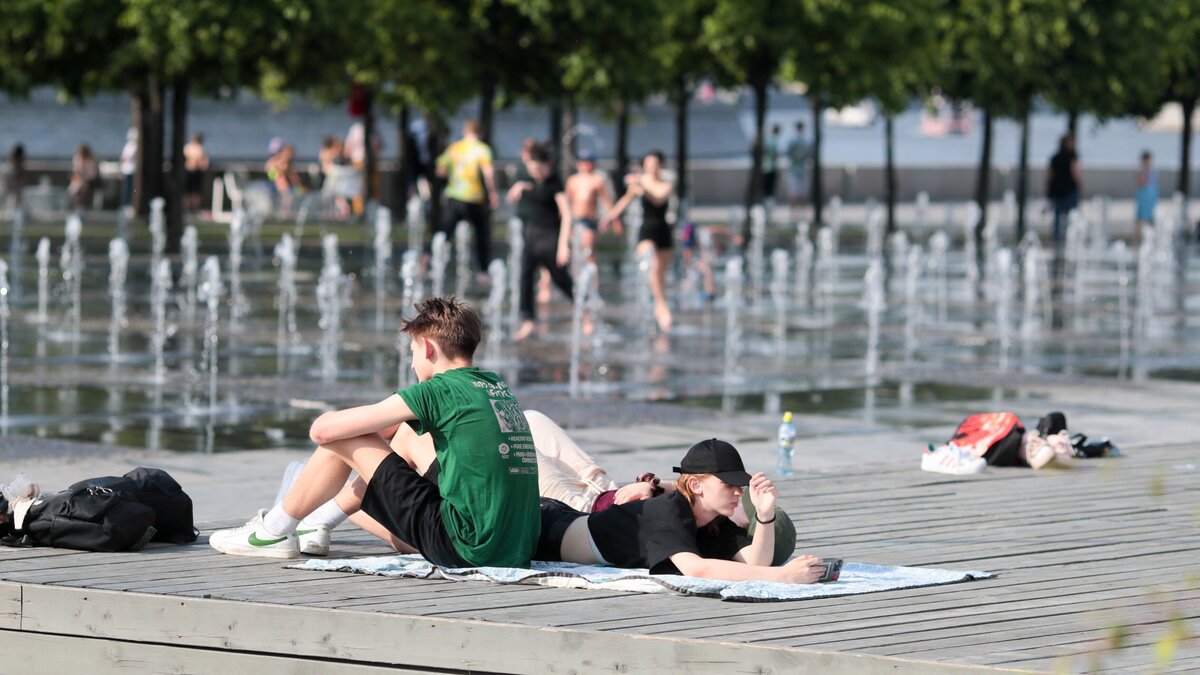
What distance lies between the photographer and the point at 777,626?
654 cm

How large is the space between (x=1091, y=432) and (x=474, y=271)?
47.3ft

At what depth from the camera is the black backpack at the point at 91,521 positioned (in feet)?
25.3

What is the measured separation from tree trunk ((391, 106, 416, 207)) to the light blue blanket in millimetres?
29057

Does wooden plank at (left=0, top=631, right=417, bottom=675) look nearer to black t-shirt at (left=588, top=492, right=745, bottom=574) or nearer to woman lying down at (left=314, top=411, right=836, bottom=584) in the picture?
woman lying down at (left=314, top=411, right=836, bottom=584)

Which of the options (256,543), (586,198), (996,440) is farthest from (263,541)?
(586,198)

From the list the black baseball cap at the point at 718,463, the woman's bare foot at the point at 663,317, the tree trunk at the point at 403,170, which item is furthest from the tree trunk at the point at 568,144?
the black baseball cap at the point at 718,463

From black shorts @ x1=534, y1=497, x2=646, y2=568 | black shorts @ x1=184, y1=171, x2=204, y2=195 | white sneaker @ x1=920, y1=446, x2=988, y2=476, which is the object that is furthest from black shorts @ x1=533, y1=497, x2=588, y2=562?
black shorts @ x1=184, y1=171, x2=204, y2=195

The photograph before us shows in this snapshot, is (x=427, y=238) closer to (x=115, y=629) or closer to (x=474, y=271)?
(x=474, y=271)

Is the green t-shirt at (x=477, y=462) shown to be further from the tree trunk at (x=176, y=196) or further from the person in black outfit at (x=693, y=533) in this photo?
the tree trunk at (x=176, y=196)

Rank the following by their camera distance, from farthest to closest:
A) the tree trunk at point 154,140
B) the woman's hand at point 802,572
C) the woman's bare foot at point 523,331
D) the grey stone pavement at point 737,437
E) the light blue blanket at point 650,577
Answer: the tree trunk at point 154,140
the woman's bare foot at point 523,331
the grey stone pavement at point 737,437
the woman's hand at point 802,572
the light blue blanket at point 650,577

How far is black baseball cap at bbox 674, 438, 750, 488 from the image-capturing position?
283 inches

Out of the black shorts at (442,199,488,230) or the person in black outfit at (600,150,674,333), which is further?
the black shorts at (442,199,488,230)

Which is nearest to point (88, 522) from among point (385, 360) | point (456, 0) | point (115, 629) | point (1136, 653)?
point (115, 629)

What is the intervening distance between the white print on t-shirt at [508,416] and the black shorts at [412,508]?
349mm
